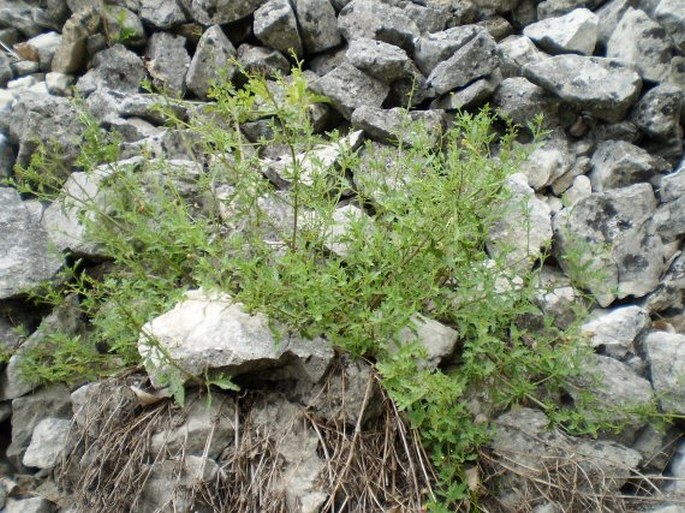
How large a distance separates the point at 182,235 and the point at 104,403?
2.63 feet

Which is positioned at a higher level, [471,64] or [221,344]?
[471,64]

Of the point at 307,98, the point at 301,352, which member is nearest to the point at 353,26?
the point at 307,98

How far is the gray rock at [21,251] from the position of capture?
3465 millimetres

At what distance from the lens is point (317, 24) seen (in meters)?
4.68

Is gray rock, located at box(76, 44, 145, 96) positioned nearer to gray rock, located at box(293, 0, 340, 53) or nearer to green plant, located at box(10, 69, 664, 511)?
gray rock, located at box(293, 0, 340, 53)

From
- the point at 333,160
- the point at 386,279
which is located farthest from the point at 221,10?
the point at 386,279

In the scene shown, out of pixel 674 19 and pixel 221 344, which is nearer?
pixel 221 344

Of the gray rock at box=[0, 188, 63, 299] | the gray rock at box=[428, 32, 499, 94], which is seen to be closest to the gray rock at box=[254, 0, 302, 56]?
the gray rock at box=[428, 32, 499, 94]

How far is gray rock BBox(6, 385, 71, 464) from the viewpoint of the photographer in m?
3.35

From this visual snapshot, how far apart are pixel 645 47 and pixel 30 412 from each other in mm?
3804

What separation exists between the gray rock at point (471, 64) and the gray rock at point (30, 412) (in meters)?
2.64

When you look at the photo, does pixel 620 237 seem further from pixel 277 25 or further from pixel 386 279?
pixel 277 25

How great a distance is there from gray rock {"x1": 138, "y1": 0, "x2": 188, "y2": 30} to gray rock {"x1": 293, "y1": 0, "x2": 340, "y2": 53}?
0.84m

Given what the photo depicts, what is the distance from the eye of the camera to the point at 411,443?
2783mm
